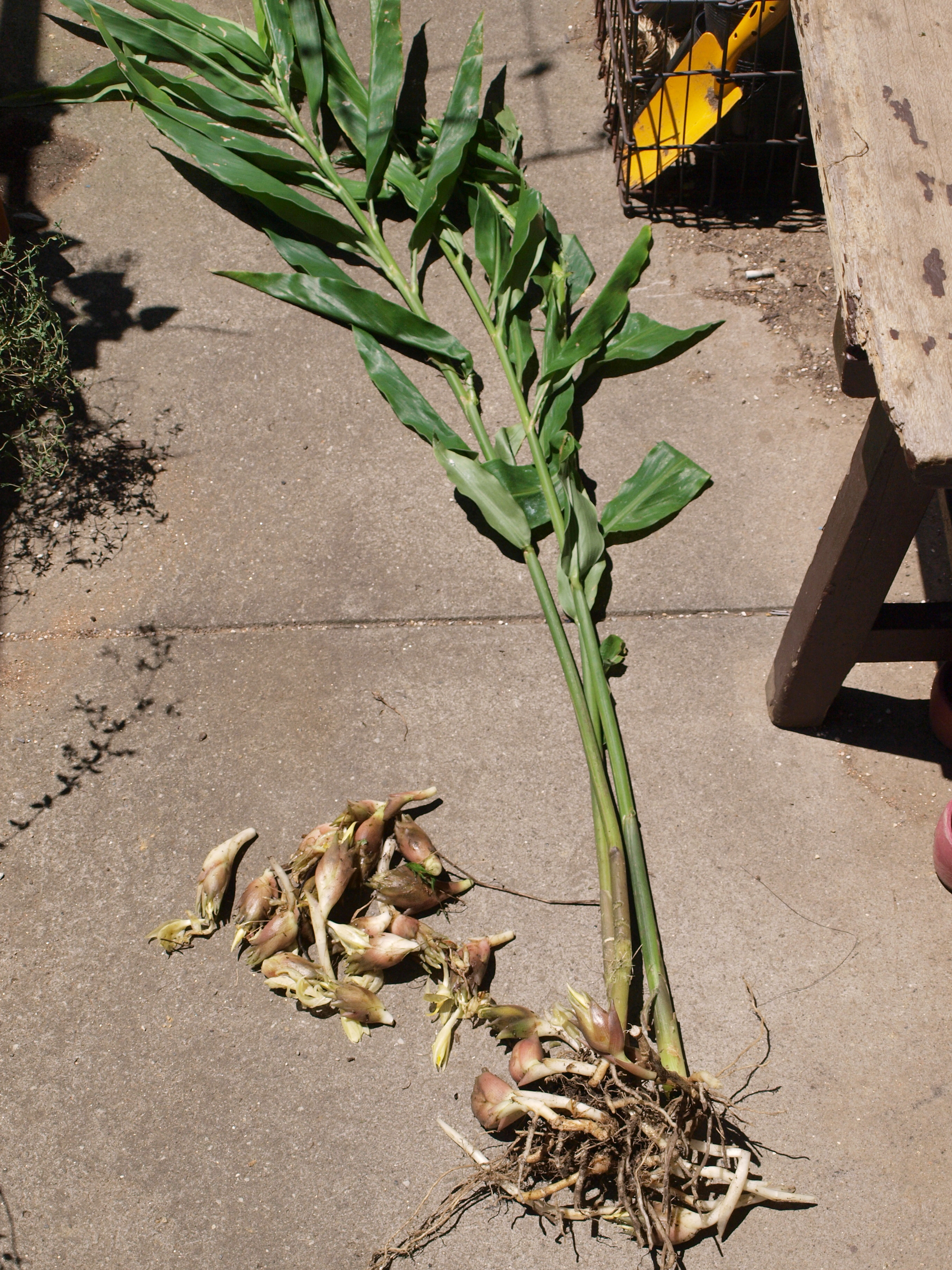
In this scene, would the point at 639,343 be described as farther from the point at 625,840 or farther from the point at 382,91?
the point at 625,840

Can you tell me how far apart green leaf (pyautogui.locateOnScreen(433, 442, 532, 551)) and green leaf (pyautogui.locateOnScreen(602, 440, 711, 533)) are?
0.24 metres

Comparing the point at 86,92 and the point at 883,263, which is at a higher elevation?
the point at 86,92

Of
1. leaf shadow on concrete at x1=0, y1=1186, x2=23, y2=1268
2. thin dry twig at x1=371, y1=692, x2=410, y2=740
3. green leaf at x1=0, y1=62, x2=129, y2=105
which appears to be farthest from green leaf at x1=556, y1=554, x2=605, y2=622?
green leaf at x1=0, y1=62, x2=129, y2=105

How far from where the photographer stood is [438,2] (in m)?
3.66

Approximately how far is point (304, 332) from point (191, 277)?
1.55 feet

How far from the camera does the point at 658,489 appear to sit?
2.38m

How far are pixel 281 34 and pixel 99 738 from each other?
2342 millimetres

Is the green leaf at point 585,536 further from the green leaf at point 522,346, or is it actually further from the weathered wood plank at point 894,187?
the weathered wood plank at point 894,187

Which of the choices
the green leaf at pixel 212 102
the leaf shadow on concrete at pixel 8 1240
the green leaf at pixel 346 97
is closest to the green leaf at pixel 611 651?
the leaf shadow on concrete at pixel 8 1240

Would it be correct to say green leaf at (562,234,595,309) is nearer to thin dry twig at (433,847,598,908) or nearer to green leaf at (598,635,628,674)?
green leaf at (598,635,628,674)

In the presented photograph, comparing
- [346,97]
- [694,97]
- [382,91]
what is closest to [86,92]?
[346,97]

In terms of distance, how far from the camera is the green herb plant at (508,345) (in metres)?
1.55

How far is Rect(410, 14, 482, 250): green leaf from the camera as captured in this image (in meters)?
2.63

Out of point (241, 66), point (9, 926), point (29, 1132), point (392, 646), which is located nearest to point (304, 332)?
point (241, 66)
